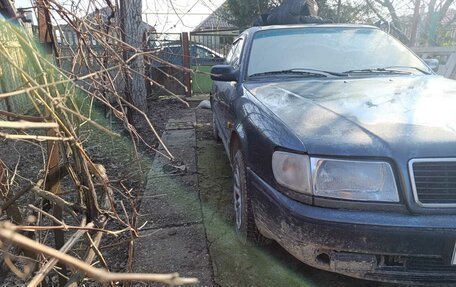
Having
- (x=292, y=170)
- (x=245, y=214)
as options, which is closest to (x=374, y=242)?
(x=292, y=170)

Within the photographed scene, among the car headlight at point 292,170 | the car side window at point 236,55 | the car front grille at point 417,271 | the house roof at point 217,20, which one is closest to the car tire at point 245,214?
the car headlight at point 292,170

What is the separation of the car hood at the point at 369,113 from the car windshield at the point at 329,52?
28 centimetres

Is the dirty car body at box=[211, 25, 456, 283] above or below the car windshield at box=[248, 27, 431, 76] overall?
below

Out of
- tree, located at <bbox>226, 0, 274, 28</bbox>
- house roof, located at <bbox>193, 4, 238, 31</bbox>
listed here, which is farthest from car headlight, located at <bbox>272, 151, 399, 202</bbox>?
tree, located at <bbox>226, 0, 274, 28</bbox>

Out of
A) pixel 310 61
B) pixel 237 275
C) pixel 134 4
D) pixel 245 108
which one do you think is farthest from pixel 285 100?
pixel 134 4

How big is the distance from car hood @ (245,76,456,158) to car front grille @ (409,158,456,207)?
0.16 ft

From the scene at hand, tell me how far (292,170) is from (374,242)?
530 millimetres

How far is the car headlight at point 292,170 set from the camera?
185 cm

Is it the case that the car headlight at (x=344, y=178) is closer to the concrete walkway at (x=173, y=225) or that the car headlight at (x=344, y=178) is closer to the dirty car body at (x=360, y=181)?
the dirty car body at (x=360, y=181)

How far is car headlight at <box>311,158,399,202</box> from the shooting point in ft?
5.83

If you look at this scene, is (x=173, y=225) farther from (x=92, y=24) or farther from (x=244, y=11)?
(x=244, y=11)

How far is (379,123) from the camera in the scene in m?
1.99

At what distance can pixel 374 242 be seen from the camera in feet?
5.74

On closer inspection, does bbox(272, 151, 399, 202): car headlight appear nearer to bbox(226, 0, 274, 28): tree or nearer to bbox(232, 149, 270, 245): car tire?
bbox(232, 149, 270, 245): car tire
